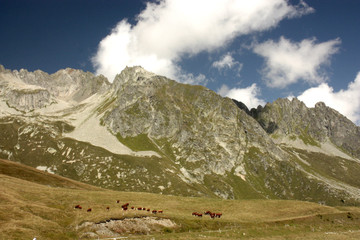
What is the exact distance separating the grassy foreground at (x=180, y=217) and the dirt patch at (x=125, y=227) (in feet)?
2.67

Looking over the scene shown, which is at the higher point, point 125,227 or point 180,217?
point 180,217

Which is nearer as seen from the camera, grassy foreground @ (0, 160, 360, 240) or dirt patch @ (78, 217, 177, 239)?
grassy foreground @ (0, 160, 360, 240)

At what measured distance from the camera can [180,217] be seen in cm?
5134

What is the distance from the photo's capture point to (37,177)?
9531 cm

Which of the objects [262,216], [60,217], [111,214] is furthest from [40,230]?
[262,216]

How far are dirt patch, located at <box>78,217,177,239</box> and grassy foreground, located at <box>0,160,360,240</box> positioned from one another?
2.67 ft

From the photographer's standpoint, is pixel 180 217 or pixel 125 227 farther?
pixel 180 217

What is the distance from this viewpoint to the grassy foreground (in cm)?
3929

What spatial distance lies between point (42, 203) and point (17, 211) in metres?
8.30

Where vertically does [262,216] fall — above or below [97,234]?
above

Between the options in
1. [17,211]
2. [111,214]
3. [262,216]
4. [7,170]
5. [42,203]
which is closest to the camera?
[17,211]

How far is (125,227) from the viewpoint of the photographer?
143ft

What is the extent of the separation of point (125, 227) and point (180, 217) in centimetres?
1212

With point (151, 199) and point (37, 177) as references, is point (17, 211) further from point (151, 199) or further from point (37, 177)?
point (37, 177)
